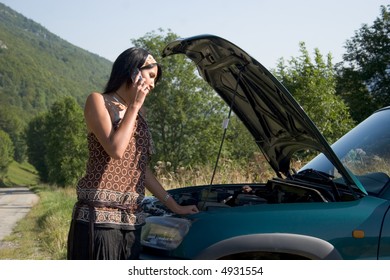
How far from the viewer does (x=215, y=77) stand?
4.35 metres

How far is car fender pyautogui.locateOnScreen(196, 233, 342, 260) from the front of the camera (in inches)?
112

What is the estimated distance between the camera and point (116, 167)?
9.59ft

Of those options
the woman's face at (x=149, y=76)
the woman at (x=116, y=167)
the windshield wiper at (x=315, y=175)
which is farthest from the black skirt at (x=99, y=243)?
the windshield wiper at (x=315, y=175)

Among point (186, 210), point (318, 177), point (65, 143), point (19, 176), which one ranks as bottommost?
point (19, 176)

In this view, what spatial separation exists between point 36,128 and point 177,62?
2232 inches

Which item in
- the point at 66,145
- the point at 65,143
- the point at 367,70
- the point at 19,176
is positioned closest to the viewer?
the point at 367,70

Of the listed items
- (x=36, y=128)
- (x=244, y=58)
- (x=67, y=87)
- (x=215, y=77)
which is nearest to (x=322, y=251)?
(x=244, y=58)

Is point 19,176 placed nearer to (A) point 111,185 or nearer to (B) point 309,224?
(A) point 111,185

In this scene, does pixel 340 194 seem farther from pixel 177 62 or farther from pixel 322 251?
pixel 177 62

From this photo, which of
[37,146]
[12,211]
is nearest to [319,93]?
[12,211]

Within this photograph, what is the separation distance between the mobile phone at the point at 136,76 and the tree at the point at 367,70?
37.6 metres

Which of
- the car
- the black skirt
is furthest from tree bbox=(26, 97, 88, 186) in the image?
the black skirt

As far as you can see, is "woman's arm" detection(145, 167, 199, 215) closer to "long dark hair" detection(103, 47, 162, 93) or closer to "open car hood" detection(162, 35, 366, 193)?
"long dark hair" detection(103, 47, 162, 93)

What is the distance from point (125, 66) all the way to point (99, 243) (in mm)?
1015
